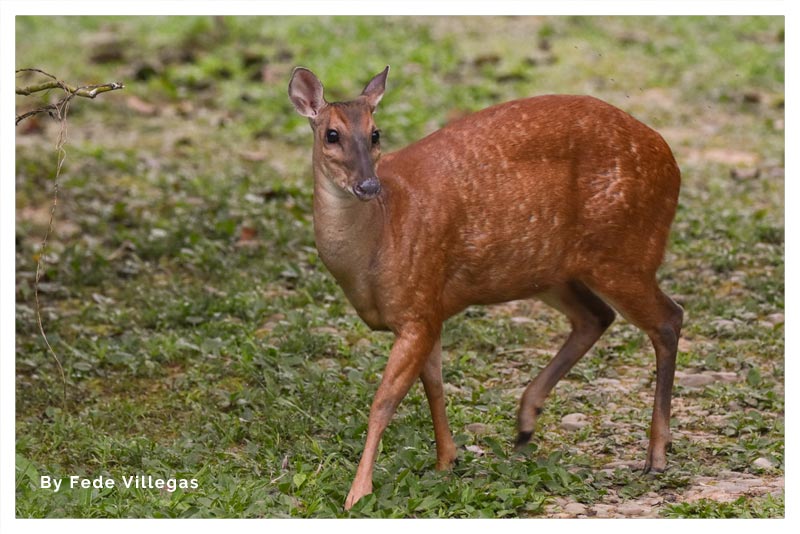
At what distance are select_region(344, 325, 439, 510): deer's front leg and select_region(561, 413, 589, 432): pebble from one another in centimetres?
133

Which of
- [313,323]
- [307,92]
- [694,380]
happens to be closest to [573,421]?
[694,380]

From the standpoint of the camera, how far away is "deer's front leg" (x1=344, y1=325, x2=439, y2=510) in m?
5.65

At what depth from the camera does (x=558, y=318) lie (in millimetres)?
8531

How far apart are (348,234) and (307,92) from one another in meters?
0.67

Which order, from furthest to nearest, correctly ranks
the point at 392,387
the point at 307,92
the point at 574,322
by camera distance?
the point at 574,322 → the point at 307,92 → the point at 392,387

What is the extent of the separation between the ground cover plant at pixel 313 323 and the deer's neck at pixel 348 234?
911 mm

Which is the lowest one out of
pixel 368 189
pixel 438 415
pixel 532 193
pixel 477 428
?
pixel 477 428

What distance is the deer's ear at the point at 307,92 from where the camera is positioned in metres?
5.84

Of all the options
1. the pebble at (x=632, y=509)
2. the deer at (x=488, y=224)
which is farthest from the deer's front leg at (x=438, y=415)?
the pebble at (x=632, y=509)

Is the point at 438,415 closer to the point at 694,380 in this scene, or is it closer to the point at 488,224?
the point at 488,224

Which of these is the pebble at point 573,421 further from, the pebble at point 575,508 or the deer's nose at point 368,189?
the deer's nose at point 368,189

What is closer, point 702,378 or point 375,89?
Result: point 375,89

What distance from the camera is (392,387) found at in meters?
5.77

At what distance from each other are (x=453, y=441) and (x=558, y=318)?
2.36 m
